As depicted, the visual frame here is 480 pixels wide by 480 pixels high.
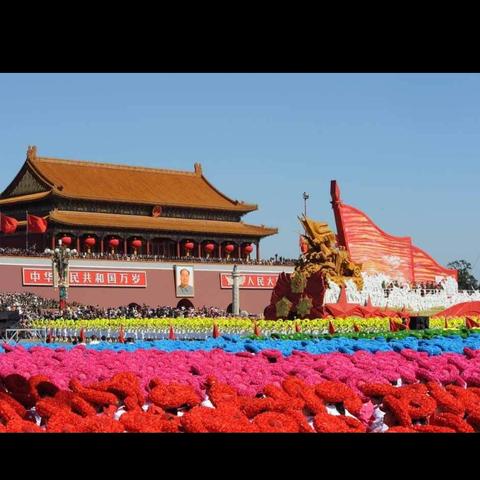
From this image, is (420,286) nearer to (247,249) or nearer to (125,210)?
(125,210)

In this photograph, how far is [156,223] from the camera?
4888cm

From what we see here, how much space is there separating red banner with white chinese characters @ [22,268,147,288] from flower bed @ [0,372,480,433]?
33.8 meters

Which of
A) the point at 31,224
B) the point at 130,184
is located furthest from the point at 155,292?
the point at 130,184

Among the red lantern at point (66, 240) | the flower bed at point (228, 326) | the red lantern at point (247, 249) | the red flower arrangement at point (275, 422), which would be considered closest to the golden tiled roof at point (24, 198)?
the red lantern at point (66, 240)

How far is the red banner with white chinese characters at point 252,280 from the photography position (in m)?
49.0

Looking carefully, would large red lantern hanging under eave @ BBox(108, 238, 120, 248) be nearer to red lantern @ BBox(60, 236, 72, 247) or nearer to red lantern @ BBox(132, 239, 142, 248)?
red lantern @ BBox(132, 239, 142, 248)

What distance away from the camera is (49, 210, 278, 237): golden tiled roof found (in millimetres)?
45781

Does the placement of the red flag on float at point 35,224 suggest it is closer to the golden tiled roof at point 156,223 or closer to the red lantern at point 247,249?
the golden tiled roof at point 156,223

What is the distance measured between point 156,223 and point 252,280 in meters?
5.73

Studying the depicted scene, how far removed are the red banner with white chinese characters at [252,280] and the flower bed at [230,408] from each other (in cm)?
4038

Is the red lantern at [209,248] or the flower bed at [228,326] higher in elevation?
the red lantern at [209,248]

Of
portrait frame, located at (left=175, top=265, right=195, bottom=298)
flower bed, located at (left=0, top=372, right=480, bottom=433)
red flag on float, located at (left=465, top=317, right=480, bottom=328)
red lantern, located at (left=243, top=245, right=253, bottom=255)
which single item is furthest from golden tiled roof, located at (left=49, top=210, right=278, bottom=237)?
flower bed, located at (left=0, top=372, right=480, bottom=433)
